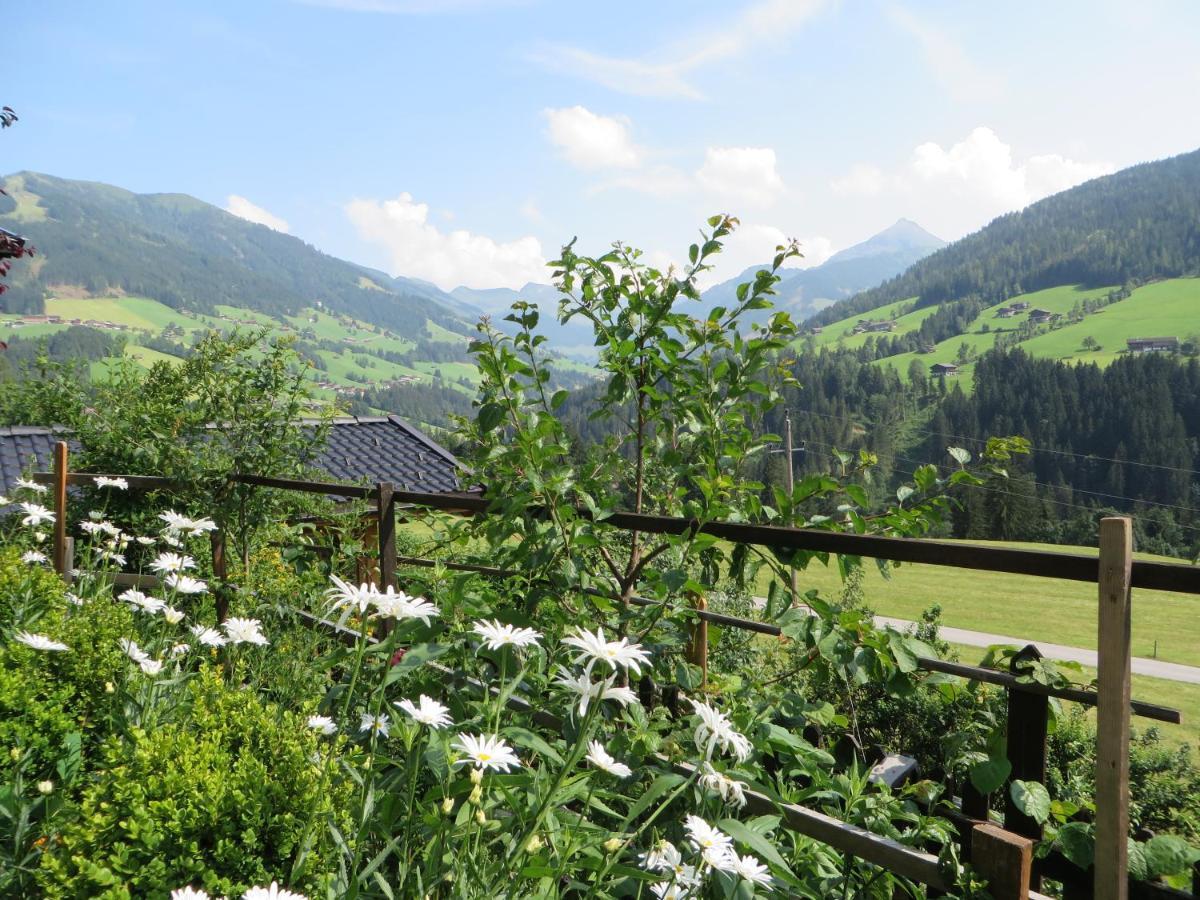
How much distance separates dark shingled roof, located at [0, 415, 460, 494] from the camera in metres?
11.3

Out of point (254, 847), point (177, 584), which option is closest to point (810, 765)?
point (254, 847)

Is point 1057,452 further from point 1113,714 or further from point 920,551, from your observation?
point 1113,714

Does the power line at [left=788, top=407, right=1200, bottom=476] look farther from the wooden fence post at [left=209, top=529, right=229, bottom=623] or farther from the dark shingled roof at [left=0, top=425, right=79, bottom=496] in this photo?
the wooden fence post at [left=209, top=529, right=229, bottom=623]

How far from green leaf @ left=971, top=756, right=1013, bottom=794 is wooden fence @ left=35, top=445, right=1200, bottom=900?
59mm

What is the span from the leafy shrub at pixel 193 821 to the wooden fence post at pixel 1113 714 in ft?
3.67

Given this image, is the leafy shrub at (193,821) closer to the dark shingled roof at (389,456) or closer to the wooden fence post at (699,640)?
the wooden fence post at (699,640)

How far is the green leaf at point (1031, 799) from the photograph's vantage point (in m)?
1.26

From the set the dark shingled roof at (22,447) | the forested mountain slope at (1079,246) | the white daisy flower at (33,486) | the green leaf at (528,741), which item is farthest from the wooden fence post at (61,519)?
the forested mountain slope at (1079,246)

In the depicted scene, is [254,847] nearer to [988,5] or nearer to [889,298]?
[988,5]

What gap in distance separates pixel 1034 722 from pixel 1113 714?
0.83 feet

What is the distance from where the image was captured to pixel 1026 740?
1370 millimetres

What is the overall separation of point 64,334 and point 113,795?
144m

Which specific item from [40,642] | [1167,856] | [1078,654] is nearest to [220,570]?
[40,642]

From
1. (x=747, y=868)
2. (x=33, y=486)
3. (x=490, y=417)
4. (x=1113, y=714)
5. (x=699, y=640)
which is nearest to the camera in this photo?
(x=747, y=868)
